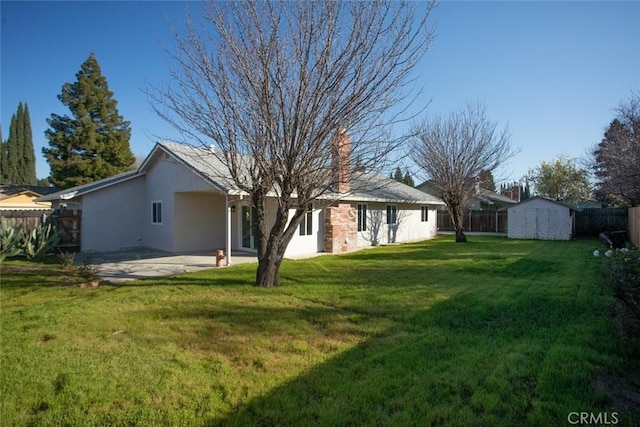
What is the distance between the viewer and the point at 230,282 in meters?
9.09

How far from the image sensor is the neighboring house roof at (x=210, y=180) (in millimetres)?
9552

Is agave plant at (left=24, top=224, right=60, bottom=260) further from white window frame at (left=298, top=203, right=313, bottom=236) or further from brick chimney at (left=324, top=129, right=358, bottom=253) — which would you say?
brick chimney at (left=324, top=129, right=358, bottom=253)

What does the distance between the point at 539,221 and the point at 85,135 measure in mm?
33920

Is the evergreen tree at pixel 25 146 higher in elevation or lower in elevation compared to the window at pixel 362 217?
higher

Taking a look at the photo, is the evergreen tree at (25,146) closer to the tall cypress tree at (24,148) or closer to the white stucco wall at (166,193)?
the tall cypress tree at (24,148)

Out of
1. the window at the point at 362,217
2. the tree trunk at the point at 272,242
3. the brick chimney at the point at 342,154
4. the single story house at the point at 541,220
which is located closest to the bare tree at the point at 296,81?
the brick chimney at the point at 342,154

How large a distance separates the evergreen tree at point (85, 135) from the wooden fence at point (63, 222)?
16299 mm

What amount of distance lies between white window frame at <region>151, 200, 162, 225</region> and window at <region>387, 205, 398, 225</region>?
1178 cm

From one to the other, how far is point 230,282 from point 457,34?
7.83 m

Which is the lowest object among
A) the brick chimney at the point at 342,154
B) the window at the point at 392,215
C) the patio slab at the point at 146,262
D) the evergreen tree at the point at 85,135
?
the patio slab at the point at 146,262

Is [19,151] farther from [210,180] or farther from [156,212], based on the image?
[210,180]

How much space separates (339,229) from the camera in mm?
16250

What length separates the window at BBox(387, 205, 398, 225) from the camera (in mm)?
21234

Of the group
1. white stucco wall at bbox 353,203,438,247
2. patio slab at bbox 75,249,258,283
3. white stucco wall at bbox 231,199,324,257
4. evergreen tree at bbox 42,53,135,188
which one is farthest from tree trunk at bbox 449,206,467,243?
evergreen tree at bbox 42,53,135,188
